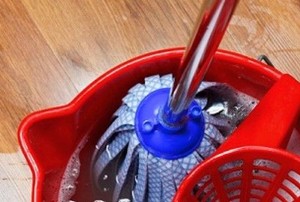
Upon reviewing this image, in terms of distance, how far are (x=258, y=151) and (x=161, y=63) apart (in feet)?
0.46

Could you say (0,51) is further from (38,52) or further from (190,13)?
(190,13)

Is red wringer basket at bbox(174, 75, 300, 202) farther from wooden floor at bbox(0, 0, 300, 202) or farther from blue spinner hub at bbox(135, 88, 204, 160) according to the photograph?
wooden floor at bbox(0, 0, 300, 202)

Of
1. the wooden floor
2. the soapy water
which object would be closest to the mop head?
the soapy water

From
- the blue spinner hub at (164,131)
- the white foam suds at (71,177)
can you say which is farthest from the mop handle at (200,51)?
the white foam suds at (71,177)

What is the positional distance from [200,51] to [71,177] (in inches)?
11.6

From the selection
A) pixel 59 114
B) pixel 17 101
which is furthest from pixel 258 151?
pixel 17 101

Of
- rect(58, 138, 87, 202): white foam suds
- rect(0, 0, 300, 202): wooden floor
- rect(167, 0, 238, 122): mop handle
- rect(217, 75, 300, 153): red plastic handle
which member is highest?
rect(167, 0, 238, 122): mop handle

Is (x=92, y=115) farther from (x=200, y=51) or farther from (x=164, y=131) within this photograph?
(x=200, y=51)

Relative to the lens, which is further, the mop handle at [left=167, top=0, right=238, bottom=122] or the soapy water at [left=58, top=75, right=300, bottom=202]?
the soapy water at [left=58, top=75, right=300, bottom=202]

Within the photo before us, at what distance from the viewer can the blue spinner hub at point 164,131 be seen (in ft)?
2.33

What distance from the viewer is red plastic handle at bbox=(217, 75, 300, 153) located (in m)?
0.72

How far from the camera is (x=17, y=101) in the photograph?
86 centimetres

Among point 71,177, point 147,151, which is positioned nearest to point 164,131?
point 147,151

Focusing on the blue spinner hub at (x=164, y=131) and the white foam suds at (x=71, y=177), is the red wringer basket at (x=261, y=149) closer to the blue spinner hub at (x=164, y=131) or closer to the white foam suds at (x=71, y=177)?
the blue spinner hub at (x=164, y=131)
